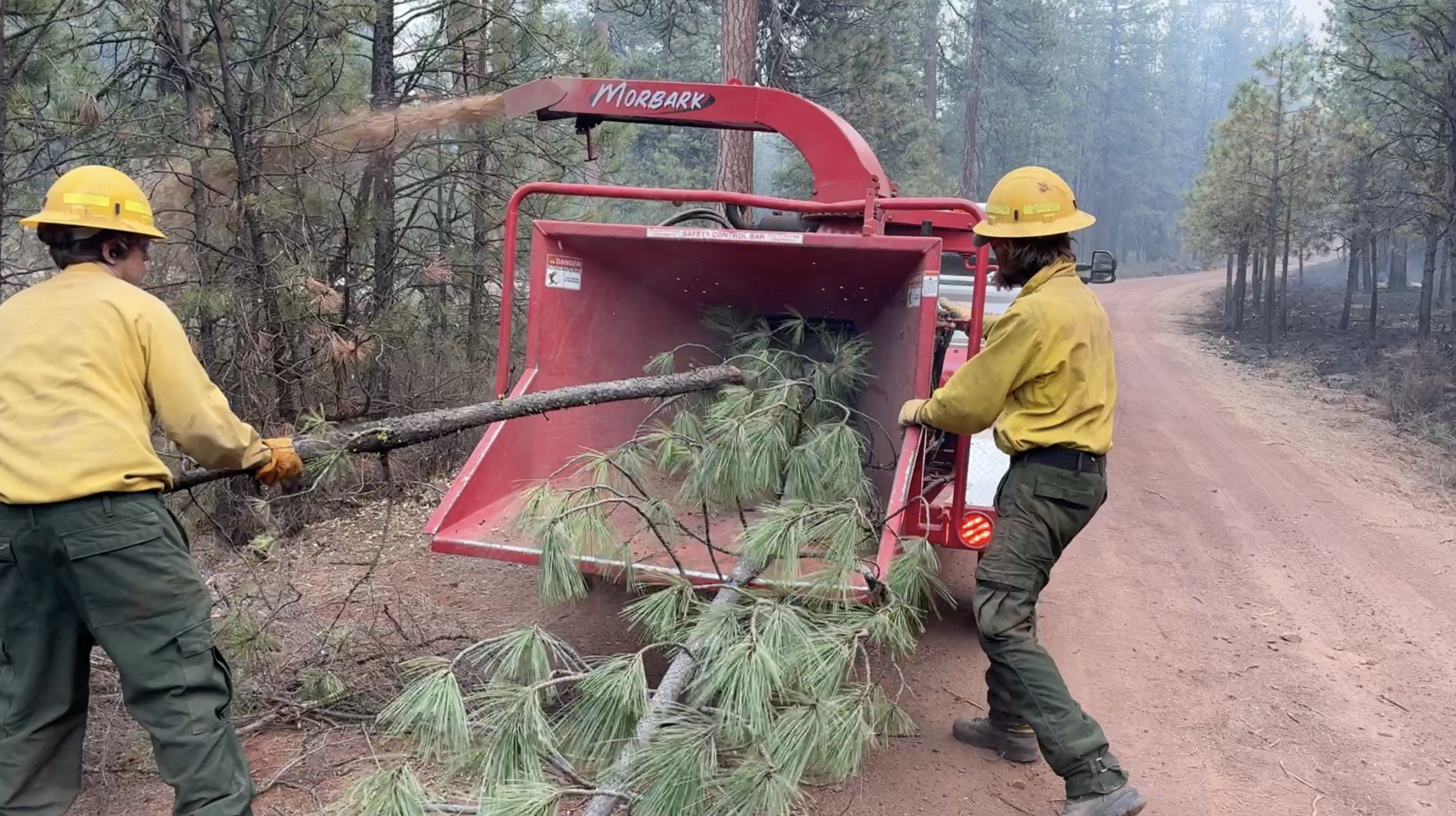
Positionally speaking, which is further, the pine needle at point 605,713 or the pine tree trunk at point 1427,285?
the pine tree trunk at point 1427,285

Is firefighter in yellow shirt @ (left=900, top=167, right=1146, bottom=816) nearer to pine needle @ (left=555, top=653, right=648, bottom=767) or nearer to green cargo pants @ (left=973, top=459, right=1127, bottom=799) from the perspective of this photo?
green cargo pants @ (left=973, top=459, right=1127, bottom=799)

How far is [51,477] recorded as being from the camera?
2.46m

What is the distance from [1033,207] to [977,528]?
135 centimetres

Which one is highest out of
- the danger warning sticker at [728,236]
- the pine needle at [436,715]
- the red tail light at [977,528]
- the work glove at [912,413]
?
the danger warning sticker at [728,236]

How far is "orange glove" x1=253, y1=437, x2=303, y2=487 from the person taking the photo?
9.93ft

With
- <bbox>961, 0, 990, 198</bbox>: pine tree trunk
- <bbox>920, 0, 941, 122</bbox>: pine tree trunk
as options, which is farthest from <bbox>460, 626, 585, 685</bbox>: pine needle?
<bbox>920, 0, 941, 122</bbox>: pine tree trunk

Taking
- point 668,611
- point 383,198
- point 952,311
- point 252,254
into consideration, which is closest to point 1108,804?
point 668,611

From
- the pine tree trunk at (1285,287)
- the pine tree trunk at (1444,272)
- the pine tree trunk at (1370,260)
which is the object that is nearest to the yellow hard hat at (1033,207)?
the pine tree trunk at (1444,272)

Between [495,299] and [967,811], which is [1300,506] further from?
[495,299]

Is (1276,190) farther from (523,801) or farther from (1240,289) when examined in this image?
(523,801)

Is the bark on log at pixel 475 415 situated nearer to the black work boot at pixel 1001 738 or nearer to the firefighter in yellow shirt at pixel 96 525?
the firefighter in yellow shirt at pixel 96 525

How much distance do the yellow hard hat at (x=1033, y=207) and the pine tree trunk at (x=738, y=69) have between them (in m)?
5.90

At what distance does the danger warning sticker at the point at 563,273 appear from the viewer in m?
4.25

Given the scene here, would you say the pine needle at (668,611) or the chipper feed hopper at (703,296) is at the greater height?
the chipper feed hopper at (703,296)
